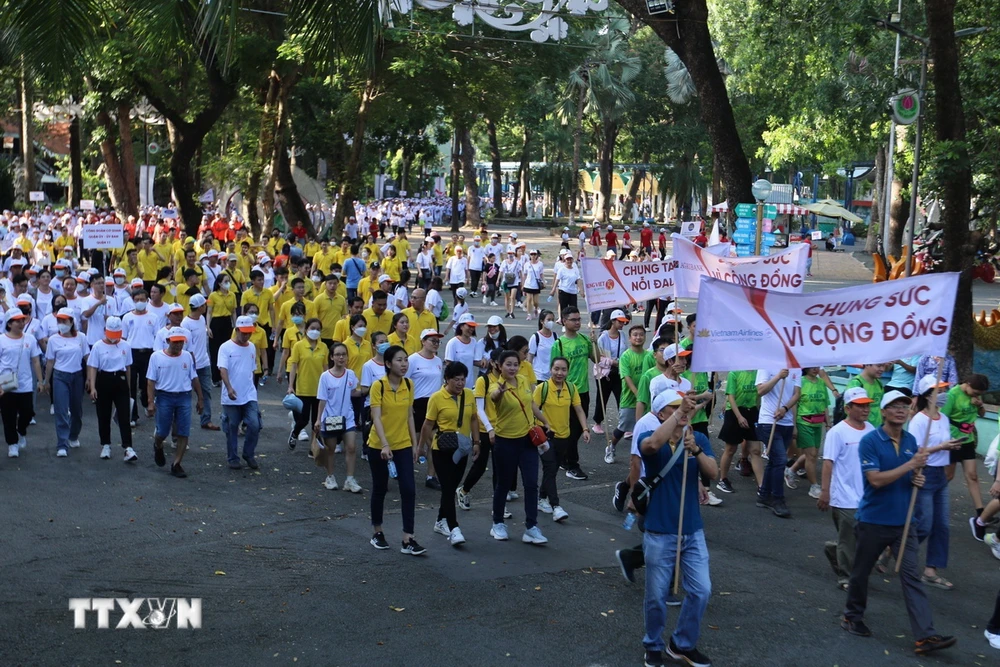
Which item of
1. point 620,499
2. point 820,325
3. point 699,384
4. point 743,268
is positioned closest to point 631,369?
point 699,384

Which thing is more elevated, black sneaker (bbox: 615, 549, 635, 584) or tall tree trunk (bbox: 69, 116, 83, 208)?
tall tree trunk (bbox: 69, 116, 83, 208)

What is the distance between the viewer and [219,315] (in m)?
16.3

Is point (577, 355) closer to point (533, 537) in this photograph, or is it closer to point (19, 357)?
point (533, 537)

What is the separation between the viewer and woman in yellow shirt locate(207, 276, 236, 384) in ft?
53.2

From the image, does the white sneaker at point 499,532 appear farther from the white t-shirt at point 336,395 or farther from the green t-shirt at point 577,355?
the green t-shirt at point 577,355

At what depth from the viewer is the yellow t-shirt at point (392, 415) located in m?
9.13

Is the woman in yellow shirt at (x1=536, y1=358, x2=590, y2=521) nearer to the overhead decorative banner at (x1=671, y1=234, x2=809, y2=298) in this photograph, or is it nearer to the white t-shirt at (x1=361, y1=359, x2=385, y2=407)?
the white t-shirt at (x1=361, y1=359, x2=385, y2=407)

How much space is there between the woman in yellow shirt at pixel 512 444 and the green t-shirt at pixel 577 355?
8.34 ft

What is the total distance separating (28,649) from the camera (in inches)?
271

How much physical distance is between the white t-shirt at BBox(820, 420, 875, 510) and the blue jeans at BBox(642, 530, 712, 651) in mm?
1984

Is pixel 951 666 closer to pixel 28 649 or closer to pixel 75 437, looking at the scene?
pixel 28 649

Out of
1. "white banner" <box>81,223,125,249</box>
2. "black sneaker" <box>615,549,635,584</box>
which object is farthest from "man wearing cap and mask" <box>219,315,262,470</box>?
"white banner" <box>81,223,125,249</box>

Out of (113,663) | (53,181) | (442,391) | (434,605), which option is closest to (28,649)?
(113,663)

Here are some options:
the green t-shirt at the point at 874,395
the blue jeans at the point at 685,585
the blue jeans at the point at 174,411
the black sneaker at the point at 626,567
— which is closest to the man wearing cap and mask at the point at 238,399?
the blue jeans at the point at 174,411
